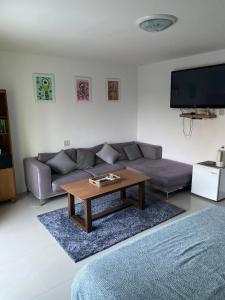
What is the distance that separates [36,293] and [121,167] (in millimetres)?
2766

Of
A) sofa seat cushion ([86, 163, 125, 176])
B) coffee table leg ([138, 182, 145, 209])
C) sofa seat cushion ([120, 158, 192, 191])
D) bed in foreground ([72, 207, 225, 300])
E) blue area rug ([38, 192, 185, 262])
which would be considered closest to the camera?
bed in foreground ([72, 207, 225, 300])

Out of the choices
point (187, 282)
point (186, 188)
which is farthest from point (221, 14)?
point (186, 188)

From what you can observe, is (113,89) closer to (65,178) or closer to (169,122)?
(169,122)

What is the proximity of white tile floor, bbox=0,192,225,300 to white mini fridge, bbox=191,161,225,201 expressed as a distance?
35 cm

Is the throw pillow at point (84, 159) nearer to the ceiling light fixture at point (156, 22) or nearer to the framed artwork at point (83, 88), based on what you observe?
the framed artwork at point (83, 88)

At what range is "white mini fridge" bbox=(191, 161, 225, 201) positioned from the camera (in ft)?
11.7

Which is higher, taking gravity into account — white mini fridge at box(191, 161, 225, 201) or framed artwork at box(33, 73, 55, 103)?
framed artwork at box(33, 73, 55, 103)

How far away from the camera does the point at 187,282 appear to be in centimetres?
128

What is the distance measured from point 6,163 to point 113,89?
270 centimetres

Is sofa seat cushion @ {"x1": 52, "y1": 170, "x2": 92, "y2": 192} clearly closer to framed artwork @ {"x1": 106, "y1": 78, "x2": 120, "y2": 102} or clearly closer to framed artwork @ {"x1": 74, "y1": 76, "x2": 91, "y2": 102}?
framed artwork @ {"x1": 74, "y1": 76, "x2": 91, "y2": 102}

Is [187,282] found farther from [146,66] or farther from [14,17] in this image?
[146,66]

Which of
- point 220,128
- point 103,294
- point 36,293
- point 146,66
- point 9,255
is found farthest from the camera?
point 146,66

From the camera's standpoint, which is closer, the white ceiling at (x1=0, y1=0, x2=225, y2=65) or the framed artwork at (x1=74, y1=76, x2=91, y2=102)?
the white ceiling at (x1=0, y1=0, x2=225, y2=65)

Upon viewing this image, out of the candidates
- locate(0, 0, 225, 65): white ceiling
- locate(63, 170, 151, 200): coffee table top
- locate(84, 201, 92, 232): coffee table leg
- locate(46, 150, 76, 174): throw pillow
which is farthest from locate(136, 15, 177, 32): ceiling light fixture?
locate(46, 150, 76, 174): throw pillow
